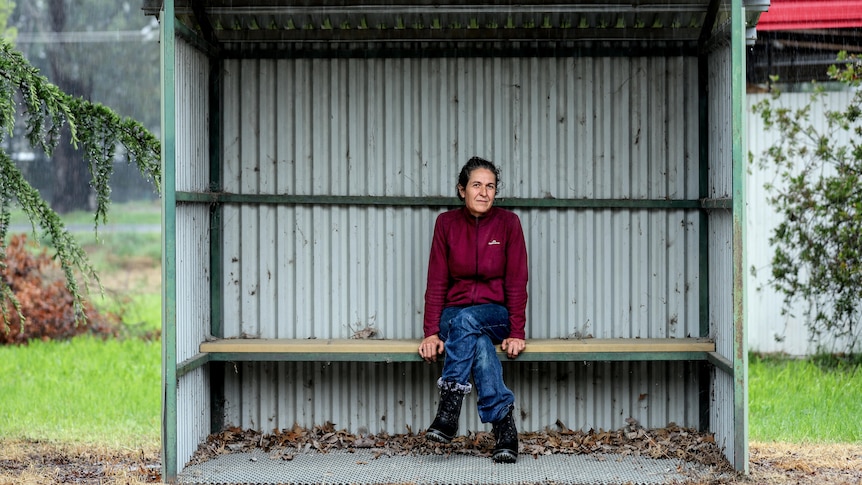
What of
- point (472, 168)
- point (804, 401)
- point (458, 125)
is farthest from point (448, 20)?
point (804, 401)

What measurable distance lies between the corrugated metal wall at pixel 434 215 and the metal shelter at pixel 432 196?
0.04ft

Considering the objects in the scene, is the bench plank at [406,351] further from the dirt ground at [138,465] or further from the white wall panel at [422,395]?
the dirt ground at [138,465]

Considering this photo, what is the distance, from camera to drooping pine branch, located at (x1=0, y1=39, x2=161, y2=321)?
6.52 m

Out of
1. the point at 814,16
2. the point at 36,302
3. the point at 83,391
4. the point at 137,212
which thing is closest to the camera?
the point at 814,16

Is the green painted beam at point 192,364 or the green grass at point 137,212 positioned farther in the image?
the green grass at point 137,212

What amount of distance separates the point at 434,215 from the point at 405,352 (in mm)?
1088

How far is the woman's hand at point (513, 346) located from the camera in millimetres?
6371

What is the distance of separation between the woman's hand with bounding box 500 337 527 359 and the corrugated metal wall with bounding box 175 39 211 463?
1948mm

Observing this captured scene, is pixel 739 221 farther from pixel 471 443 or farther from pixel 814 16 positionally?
pixel 814 16

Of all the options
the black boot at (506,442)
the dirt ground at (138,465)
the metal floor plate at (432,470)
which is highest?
the black boot at (506,442)

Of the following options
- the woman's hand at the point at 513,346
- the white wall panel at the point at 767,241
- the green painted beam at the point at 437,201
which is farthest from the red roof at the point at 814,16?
the woman's hand at the point at 513,346

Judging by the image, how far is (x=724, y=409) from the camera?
627cm

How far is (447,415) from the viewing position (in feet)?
20.1

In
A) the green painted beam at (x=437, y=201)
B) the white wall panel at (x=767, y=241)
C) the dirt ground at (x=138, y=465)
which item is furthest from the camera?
the white wall panel at (x=767, y=241)
